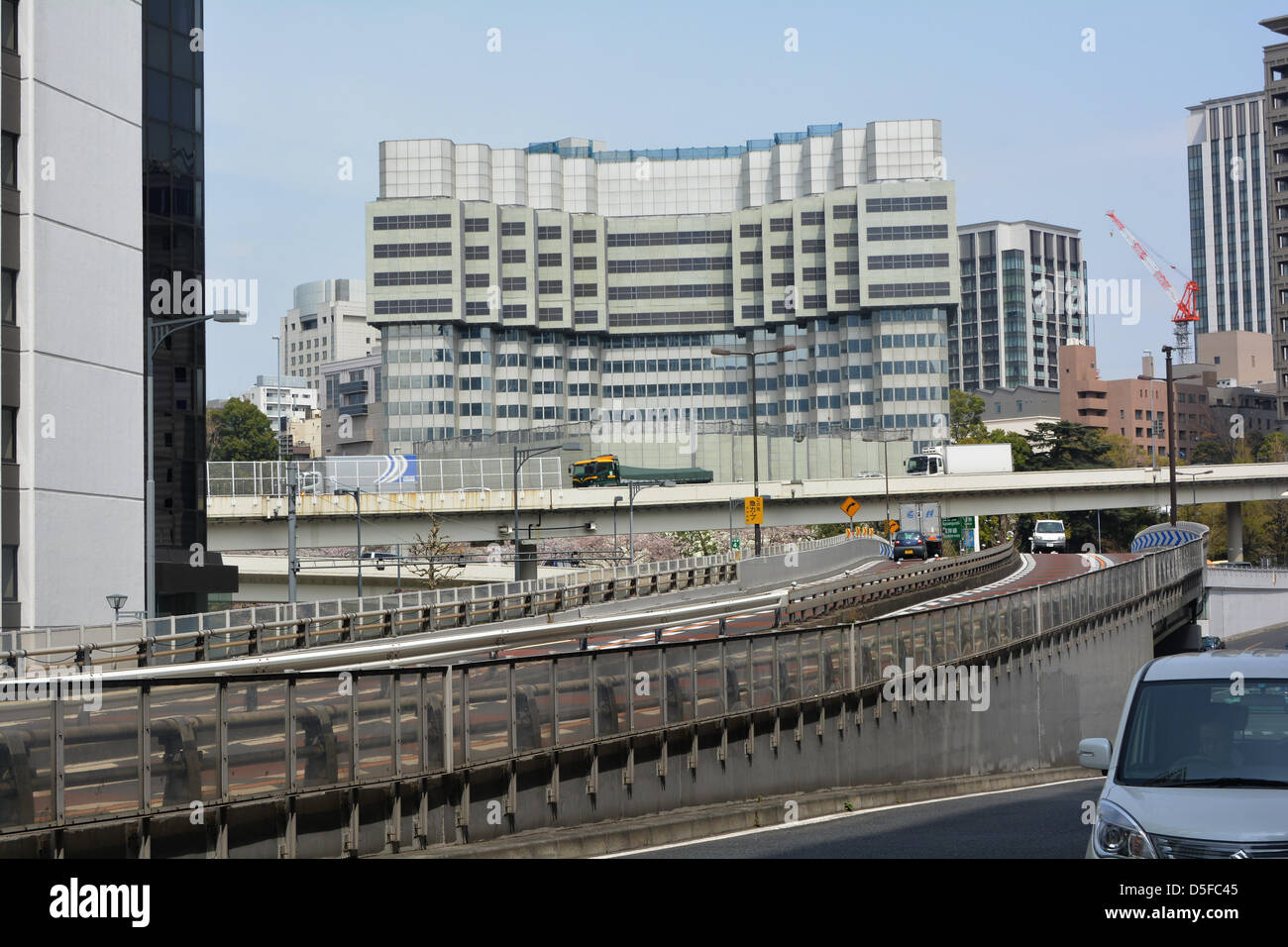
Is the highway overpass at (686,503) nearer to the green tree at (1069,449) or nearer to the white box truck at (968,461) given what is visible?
the white box truck at (968,461)

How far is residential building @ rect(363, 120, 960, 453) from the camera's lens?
586 ft

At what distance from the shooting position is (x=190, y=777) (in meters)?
13.8

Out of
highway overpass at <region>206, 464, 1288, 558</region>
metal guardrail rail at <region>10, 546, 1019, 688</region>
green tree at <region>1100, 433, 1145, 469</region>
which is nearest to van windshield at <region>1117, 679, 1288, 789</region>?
metal guardrail rail at <region>10, 546, 1019, 688</region>

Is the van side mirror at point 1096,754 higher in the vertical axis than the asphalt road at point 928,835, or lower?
higher

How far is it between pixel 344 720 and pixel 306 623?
2945 centimetres

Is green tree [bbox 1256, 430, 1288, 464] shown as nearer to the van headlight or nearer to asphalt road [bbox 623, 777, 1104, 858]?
asphalt road [bbox 623, 777, 1104, 858]

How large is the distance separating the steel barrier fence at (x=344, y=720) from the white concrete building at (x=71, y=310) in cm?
2560

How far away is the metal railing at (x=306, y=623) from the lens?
117 feet

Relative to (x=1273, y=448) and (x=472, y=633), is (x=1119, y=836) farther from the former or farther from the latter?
(x=1273, y=448)

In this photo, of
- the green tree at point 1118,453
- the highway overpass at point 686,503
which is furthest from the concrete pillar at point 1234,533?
the green tree at point 1118,453

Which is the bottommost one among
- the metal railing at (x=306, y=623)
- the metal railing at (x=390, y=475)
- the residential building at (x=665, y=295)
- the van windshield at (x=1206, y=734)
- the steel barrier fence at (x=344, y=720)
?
the metal railing at (x=306, y=623)
